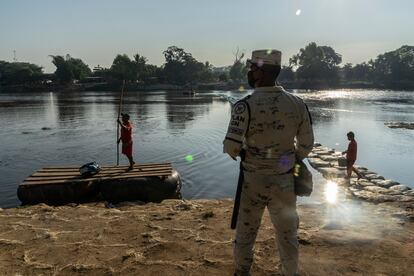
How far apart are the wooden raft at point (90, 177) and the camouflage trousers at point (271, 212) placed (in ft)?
24.7

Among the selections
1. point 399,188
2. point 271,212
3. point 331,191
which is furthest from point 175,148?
point 271,212

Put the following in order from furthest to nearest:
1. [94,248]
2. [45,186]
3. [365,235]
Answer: [45,186] → [365,235] → [94,248]

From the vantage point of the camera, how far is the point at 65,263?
235 inches

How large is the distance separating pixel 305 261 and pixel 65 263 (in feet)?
12.1

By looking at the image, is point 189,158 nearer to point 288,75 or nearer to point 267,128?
point 267,128

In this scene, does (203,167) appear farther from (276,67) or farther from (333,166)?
(276,67)

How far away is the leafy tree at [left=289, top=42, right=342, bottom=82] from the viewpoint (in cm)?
15938

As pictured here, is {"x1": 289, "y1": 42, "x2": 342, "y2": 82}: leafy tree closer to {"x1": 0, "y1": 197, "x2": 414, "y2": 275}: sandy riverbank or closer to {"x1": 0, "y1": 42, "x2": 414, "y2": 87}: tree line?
{"x1": 0, "y1": 42, "x2": 414, "y2": 87}: tree line

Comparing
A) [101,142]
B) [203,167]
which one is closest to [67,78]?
[101,142]

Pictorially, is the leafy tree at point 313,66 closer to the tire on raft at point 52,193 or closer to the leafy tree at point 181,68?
the leafy tree at point 181,68

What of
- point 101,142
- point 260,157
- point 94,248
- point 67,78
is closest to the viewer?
point 260,157

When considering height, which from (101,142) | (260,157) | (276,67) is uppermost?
(276,67)

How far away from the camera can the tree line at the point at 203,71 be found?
141 m

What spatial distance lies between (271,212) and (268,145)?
2.51 ft
